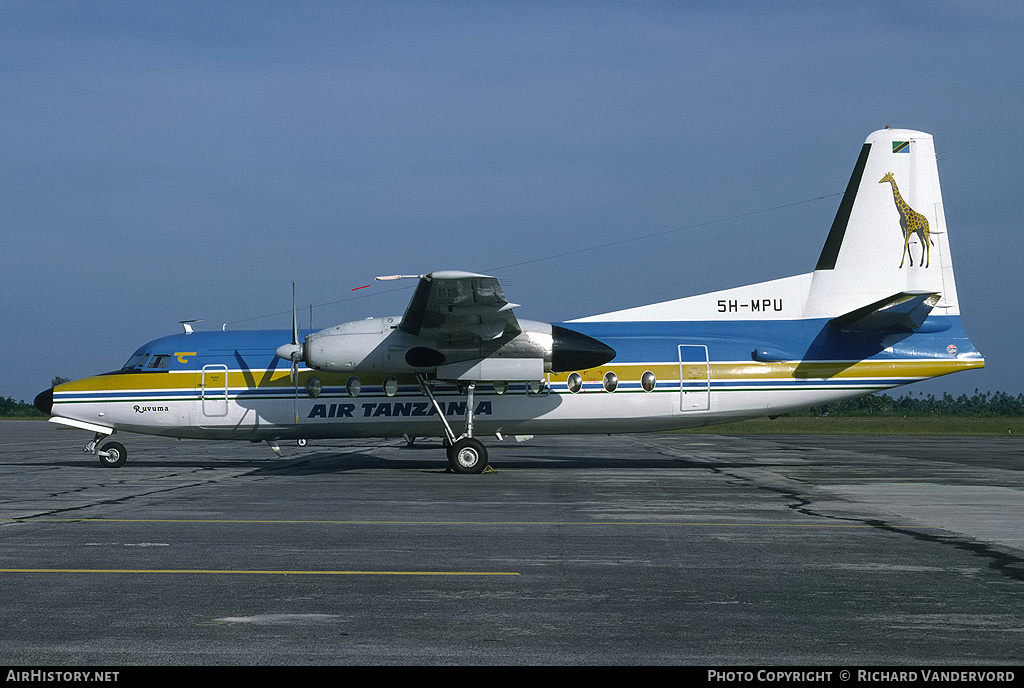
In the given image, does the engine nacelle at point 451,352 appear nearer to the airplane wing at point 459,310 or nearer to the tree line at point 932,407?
the airplane wing at point 459,310

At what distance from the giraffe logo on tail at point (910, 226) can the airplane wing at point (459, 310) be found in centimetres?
936

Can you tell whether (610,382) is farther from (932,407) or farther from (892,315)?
(932,407)

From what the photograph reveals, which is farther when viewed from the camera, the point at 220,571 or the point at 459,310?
the point at 459,310

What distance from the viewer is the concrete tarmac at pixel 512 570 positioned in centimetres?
591

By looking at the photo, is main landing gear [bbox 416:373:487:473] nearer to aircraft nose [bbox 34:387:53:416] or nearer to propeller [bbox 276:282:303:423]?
propeller [bbox 276:282:303:423]

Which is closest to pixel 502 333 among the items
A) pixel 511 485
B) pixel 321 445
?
pixel 511 485

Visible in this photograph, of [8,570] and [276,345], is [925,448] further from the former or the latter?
[8,570]

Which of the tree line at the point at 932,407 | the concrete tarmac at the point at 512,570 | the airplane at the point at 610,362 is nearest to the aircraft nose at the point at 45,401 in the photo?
the airplane at the point at 610,362

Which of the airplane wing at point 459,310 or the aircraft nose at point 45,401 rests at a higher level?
the airplane wing at point 459,310

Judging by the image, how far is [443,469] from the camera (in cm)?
2097

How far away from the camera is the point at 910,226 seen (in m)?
20.7

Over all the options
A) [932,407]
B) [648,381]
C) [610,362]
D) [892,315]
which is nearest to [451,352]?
[610,362]

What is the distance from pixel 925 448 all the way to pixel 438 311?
803 inches

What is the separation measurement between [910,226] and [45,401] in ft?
66.9
